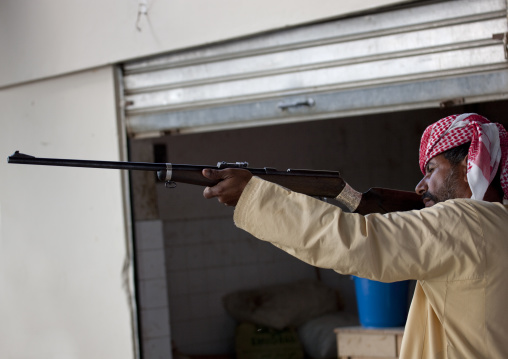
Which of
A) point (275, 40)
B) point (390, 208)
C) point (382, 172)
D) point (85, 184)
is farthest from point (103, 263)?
point (382, 172)

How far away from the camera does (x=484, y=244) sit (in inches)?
71.2

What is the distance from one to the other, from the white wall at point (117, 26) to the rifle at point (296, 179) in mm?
1461

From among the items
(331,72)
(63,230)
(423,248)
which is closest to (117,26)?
(63,230)

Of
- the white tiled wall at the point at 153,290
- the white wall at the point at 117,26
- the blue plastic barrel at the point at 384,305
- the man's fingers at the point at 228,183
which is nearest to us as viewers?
the man's fingers at the point at 228,183

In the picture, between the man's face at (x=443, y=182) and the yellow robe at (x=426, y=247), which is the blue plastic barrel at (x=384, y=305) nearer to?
the man's face at (x=443, y=182)

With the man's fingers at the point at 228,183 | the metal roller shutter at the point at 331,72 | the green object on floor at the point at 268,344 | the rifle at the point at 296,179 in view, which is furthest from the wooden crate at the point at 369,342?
the man's fingers at the point at 228,183

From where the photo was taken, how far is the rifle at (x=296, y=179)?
6.93 feet

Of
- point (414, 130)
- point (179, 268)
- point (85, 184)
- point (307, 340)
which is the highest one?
point (414, 130)

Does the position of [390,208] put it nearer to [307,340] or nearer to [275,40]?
[275,40]

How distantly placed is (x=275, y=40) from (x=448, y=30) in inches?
43.5

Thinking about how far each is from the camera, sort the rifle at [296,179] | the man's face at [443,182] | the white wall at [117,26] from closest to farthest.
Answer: the rifle at [296,179] → the man's face at [443,182] → the white wall at [117,26]

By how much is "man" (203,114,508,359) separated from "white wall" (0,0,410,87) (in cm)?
218

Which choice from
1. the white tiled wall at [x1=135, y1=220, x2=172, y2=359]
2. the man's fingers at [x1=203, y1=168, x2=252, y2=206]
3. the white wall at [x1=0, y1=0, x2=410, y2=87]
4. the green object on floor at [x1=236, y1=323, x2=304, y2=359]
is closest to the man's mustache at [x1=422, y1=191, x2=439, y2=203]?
the man's fingers at [x1=203, y1=168, x2=252, y2=206]

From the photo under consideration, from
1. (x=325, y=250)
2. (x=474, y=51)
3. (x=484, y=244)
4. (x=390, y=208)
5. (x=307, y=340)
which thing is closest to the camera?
(x=325, y=250)
